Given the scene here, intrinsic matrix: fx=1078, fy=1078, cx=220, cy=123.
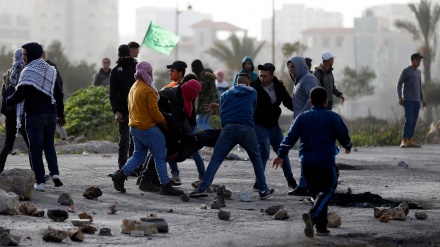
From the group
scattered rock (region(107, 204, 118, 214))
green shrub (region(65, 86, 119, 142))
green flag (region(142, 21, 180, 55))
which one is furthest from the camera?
green shrub (region(65, 86, 119, 142))

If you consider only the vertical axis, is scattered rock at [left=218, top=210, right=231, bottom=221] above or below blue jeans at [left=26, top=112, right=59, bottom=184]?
below

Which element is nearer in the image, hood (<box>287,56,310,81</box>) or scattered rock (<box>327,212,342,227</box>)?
scattered rock (<box>327,212,342,227</box>)

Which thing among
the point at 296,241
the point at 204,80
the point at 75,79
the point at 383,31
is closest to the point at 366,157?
the point at 204,80

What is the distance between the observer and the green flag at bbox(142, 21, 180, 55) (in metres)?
21.0

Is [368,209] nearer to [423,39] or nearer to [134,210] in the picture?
[134,210]

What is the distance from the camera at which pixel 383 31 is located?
14825cm

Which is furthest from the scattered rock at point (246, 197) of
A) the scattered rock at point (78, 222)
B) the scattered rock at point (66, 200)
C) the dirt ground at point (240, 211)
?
the scattered rock at point (78, 222)

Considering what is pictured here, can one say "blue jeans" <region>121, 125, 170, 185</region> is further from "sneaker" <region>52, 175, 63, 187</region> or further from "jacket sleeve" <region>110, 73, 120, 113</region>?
"jacket sleeve" <region>110, 73, 120, 113</region>

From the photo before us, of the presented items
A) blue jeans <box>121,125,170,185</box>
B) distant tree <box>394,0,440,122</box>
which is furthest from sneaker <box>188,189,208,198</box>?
distant tree <box>394,0,440,122</box>

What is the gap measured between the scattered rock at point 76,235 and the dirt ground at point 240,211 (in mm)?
57

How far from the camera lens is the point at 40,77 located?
12711 millimetres

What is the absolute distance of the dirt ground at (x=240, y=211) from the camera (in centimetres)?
913

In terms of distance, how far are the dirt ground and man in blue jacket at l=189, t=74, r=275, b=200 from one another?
21cm

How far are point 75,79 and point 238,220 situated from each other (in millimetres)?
67930
